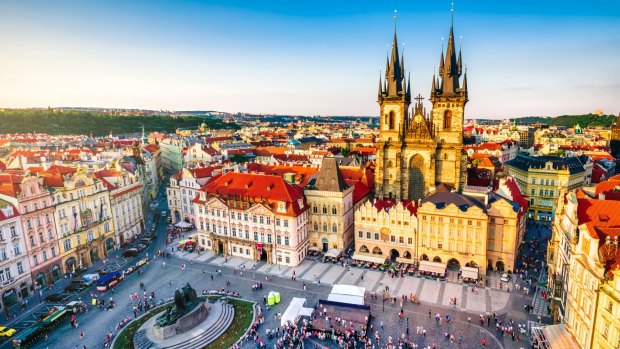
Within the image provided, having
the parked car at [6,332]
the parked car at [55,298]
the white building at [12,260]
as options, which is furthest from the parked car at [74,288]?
the parked car at [6,332]

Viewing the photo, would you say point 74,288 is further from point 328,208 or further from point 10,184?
Answer: point 328,208

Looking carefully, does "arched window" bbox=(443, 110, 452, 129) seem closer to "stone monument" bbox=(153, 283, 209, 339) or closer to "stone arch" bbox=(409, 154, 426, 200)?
"stone arch" bbox=(409, 154, 426, 200)

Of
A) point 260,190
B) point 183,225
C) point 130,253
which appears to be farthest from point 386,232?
point 130,253

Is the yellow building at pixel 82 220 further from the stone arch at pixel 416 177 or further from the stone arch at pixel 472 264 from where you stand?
the stone arch at pixel 472 264

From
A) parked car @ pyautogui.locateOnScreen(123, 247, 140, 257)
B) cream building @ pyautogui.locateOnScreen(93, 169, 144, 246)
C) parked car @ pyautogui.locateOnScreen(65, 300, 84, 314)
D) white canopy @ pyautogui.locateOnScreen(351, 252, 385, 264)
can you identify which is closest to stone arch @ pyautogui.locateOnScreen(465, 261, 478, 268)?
white canopy @ pyautogui.locateOnScreen(351, 252, 385, 264)

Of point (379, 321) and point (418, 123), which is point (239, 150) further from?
point (379, 321)

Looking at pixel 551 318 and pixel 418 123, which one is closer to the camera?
pixel 551 318

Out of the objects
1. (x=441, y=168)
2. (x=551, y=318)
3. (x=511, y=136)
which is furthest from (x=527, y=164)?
(x=511, y=136)

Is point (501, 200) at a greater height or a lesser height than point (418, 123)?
lesser
